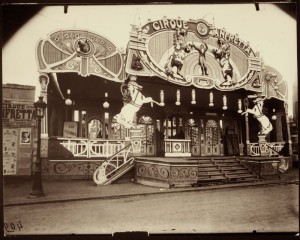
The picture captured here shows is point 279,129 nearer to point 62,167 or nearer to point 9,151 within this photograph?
point 62,167

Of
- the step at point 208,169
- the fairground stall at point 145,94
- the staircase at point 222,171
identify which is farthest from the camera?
the step at point 208,169

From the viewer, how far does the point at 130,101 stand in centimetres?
804

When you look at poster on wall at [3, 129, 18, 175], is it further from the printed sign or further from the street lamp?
the printed sign

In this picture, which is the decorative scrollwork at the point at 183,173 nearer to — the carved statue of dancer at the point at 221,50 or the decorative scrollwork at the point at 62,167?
the decorative scrollwork at the point at 62,167

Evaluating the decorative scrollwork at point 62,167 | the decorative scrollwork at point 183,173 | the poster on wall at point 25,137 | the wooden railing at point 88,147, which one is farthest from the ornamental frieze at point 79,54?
the decorative scrollwork at point 183,173

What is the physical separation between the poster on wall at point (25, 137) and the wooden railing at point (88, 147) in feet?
2.24

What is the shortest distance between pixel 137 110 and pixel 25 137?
2800 millimetres

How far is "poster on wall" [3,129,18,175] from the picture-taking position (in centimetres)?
709

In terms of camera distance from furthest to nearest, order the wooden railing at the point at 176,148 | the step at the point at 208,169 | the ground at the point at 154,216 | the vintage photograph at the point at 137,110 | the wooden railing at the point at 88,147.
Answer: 1. the wooden railing at the point at 176,148
2. the step at the point at 208,169
3. the wooden railing at the point at 88,147
4. the vintage photograph at the point at 137,110
5. the ground at the point at 154,216

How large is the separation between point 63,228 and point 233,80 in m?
5.52

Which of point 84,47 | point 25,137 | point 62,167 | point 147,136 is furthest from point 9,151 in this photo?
point 147,136

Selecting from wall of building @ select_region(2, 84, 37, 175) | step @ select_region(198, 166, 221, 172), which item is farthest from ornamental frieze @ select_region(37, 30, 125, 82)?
step @ select_region(198, 166, 221, 172)

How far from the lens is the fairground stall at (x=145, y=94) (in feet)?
24.9

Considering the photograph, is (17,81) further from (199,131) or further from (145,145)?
(199,131)
